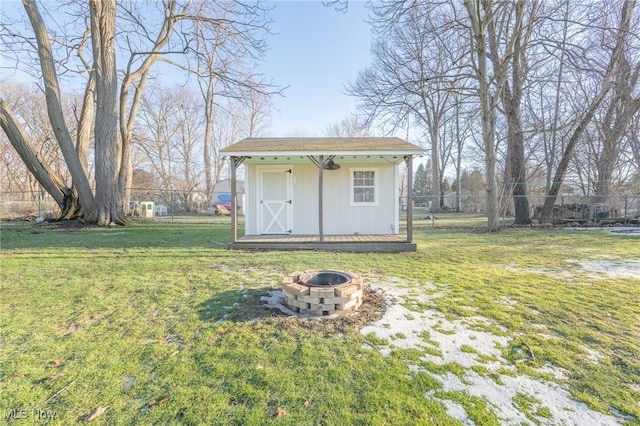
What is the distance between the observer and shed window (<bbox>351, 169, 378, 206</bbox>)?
28.5 feet

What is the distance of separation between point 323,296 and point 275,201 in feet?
19.2

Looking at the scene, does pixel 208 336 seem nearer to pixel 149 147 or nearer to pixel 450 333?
pixel 450 333

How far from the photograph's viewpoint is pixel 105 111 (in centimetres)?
1090

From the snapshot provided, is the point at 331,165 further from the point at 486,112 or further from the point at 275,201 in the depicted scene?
the point at 486,112

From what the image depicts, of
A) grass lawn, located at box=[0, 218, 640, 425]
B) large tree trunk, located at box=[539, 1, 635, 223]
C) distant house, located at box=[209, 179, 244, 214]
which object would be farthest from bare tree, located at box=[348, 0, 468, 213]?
distant house, located at box=[209, 179, 244, 214]

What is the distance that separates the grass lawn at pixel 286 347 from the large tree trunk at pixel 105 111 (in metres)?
6.25

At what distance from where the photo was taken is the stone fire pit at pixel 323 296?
3.14 meters

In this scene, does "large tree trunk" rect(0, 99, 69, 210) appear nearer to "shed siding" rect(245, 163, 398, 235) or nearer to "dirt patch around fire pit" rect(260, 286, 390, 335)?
"shed siding" rect(245, 163, 398, 235)

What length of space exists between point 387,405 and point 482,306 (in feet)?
7.61

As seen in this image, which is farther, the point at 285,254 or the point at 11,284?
the point at 285,254

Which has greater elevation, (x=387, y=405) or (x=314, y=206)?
(x=314, y=206)

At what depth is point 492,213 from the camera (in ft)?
34.6

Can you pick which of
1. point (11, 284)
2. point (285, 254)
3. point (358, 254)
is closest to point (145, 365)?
point (11, 284)

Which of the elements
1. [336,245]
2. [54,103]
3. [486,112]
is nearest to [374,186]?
[336,245]
